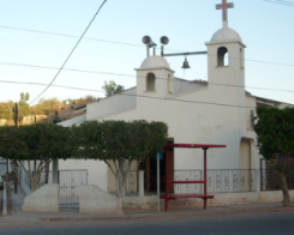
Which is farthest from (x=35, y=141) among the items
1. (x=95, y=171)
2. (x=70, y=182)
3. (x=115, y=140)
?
(x=95, y=171)

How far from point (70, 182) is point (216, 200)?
705 cm

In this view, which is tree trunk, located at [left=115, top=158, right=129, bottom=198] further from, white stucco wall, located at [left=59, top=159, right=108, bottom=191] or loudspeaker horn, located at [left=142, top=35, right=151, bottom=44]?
loudspeaker horn, located at [left=142, top=35, right=151, bottom=44]

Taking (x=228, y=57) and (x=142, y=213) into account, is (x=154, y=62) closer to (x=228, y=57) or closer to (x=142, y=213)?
(x=228, y=57)

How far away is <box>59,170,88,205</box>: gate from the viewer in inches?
848

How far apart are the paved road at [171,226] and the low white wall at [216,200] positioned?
70.1 inches

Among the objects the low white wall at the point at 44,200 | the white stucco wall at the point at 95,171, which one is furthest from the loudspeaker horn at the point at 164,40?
the low white wall at the point at 44,200

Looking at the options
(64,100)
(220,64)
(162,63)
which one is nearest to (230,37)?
(220,64)

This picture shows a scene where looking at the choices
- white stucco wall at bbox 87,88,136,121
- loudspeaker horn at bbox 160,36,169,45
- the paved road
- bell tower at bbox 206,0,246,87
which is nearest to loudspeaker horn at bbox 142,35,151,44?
loudspeaker horn at bbox 160,36,169,45

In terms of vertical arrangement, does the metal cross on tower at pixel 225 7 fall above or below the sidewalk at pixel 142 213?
above

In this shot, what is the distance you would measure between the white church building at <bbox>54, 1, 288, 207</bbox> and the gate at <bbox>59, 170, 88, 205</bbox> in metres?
1.60

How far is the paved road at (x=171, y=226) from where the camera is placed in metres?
12.4

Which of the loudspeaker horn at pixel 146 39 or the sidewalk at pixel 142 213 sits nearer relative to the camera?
the sidewalk at pixel 142 213

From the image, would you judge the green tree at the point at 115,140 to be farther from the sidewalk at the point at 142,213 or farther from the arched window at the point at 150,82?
the arched window at the point at 150,82

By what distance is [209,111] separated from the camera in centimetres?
2267
